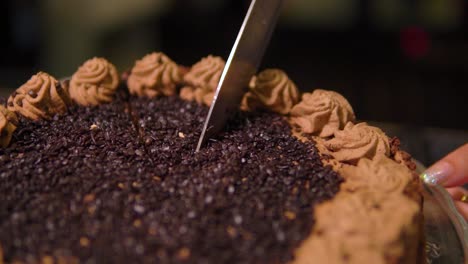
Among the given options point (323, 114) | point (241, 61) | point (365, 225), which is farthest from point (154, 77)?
point (365, 225)

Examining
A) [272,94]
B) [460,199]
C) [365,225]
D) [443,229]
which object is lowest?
[460,199]

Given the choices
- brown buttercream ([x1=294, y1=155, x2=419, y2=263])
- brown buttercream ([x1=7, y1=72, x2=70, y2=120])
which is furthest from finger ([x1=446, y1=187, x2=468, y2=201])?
brown buttercream ([x1=7, y1=72, x2=70, y2=120])

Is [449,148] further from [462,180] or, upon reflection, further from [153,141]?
[153,141]

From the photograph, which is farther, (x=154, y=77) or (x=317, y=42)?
(x=317, y=42)

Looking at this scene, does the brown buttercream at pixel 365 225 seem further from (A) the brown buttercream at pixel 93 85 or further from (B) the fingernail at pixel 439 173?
(A) the brown buttercream at pixel 93 85

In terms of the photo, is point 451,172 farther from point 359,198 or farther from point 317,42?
point 317,42

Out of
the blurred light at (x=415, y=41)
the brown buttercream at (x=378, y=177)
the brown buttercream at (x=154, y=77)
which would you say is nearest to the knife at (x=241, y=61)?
the brown buttercream at (x=154, y=77)
